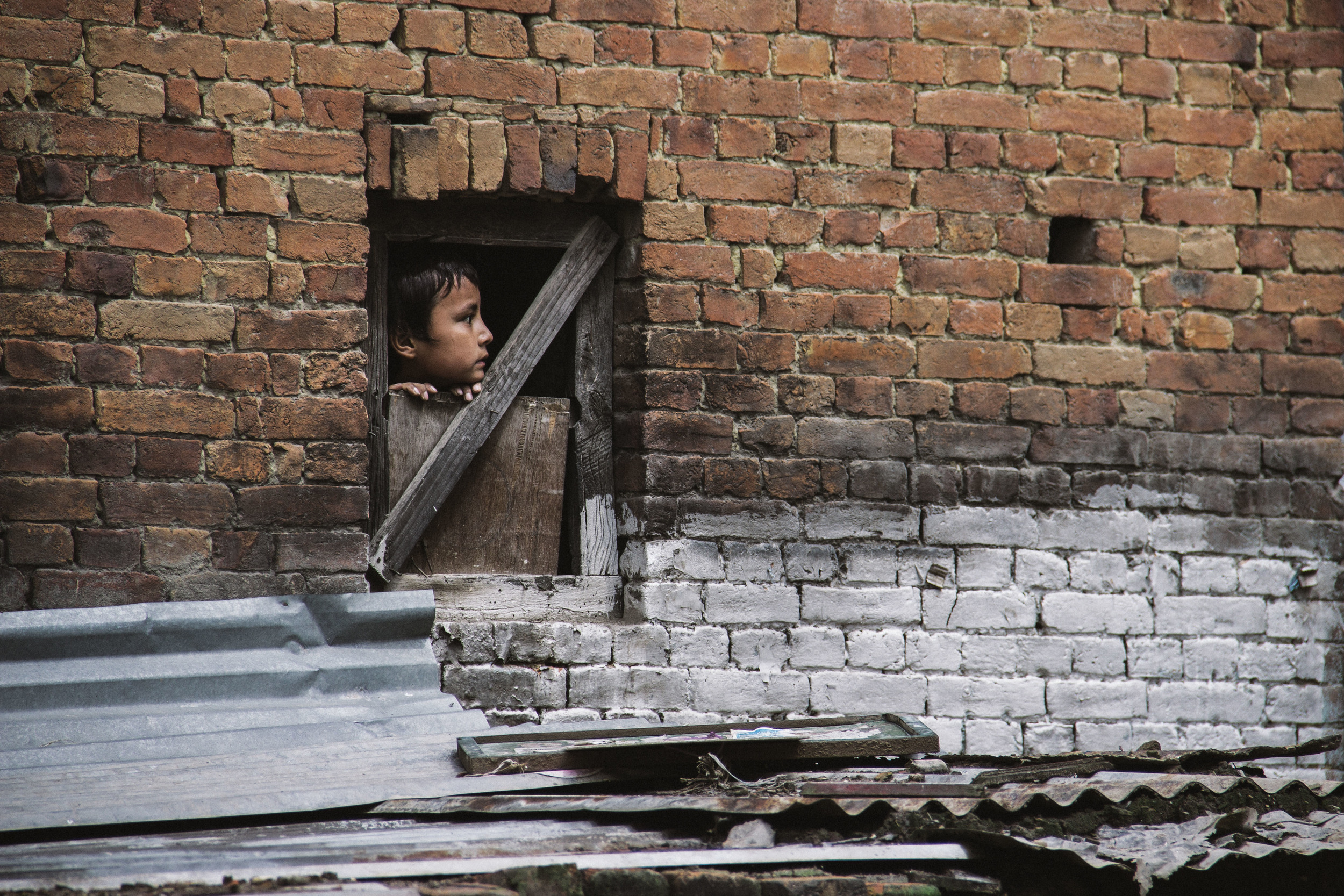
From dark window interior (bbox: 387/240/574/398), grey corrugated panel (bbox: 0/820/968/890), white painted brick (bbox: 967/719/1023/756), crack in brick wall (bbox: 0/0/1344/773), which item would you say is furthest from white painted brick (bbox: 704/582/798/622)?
grey corrugated panel (bbox: 0/820/968/890)

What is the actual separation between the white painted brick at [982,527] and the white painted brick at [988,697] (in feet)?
1.48

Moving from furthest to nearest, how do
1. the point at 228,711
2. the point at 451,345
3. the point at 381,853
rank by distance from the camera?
the point at 451,345 < the point at 228,711 < the point at 381,853

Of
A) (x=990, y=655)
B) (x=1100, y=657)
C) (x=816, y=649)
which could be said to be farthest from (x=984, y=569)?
(x=816, y=649)

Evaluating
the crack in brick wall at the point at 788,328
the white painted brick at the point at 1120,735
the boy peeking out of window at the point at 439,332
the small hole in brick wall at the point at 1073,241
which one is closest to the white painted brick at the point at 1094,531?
the crack in brick wall at the point at 788,328

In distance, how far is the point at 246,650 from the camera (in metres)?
2.76

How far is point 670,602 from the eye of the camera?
3.25m

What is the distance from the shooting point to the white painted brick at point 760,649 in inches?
128

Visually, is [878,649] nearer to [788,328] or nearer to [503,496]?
[788,328]

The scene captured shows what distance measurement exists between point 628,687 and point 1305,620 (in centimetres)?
235

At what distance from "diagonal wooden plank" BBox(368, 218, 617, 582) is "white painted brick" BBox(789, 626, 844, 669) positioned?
1205mm

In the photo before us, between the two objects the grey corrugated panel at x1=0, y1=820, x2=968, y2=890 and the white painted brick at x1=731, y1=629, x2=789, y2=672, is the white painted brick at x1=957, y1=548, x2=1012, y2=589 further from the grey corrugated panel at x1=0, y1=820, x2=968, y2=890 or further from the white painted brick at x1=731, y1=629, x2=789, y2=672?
the grey corrugated panel at x1=0, y1=820, x2=968, y2=890

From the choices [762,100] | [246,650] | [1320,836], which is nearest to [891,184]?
[762,100]

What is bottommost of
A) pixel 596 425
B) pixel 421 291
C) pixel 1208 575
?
pixel 1208 575

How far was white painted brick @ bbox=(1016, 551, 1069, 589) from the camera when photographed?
3.41 m
